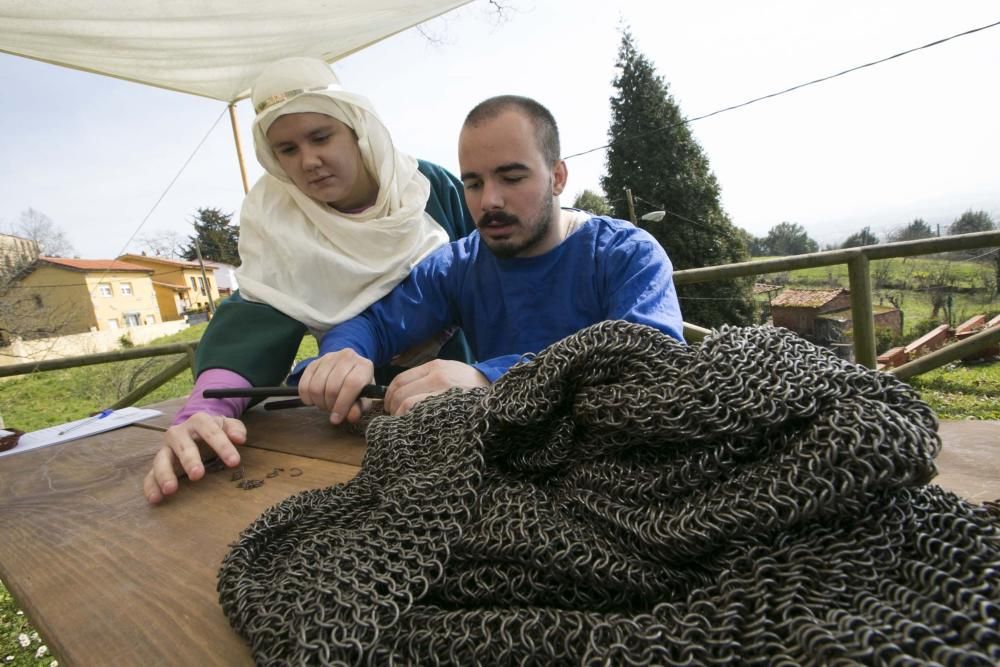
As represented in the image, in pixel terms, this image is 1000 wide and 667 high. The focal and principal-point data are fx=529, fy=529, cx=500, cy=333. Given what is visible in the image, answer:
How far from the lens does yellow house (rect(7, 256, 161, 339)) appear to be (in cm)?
715

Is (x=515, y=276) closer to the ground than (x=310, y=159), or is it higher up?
closer to the ground

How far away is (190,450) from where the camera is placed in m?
0.88

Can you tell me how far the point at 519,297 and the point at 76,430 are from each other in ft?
3.88

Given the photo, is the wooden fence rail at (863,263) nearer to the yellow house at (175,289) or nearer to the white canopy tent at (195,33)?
the white canopy tent at (195,33)

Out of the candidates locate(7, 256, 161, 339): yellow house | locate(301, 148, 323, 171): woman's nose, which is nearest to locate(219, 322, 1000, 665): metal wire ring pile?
locate(301, 148, 323, 171): woman's nose

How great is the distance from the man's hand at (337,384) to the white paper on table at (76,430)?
754 millimetres

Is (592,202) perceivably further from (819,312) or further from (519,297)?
(519,297)

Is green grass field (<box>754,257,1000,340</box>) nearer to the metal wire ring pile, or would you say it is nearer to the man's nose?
the man's nose

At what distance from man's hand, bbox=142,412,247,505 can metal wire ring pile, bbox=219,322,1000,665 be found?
365 mm

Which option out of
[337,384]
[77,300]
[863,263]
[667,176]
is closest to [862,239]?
[863,263]

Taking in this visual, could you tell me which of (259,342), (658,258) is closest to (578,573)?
(658,258)

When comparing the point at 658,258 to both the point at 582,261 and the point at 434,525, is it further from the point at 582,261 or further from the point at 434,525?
the point at 434,525

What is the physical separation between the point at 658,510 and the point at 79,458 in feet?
4.11

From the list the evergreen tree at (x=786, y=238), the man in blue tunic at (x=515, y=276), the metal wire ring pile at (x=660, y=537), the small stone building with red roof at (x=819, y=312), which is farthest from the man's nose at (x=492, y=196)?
the evergreen tree at (x=786, y=238)
